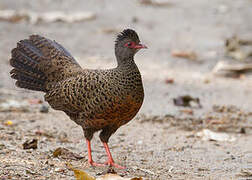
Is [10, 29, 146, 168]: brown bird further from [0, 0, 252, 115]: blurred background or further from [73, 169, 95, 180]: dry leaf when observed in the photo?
[0, 0, 252, 115]: blurred background

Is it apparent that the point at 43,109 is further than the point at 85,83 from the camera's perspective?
Yes

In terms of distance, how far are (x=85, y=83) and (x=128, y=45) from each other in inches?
23.3

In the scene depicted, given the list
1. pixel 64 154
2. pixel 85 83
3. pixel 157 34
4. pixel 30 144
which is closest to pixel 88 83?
pixel 85 83

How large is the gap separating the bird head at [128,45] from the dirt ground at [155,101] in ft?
3.69

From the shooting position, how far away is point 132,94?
16.5ft

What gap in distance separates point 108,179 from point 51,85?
1.93m

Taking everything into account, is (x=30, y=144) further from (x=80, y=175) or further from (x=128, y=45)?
(x=80, y=175)

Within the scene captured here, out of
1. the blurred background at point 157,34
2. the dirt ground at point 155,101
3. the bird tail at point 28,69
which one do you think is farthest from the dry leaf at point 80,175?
the blurred background at point 157,34

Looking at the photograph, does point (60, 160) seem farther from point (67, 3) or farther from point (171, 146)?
point (67, 3)

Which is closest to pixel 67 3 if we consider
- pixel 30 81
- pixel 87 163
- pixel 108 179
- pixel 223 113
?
pixel 223 113

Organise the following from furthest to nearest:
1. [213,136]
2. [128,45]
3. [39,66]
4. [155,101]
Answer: [155,101], [213,136], [39,66], [128,45]

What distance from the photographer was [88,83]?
5262 mm

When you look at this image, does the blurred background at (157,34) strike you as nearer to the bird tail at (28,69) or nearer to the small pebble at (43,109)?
Result: the small pebble at (43,109)

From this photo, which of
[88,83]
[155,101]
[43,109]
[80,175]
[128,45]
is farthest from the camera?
[155,101]
